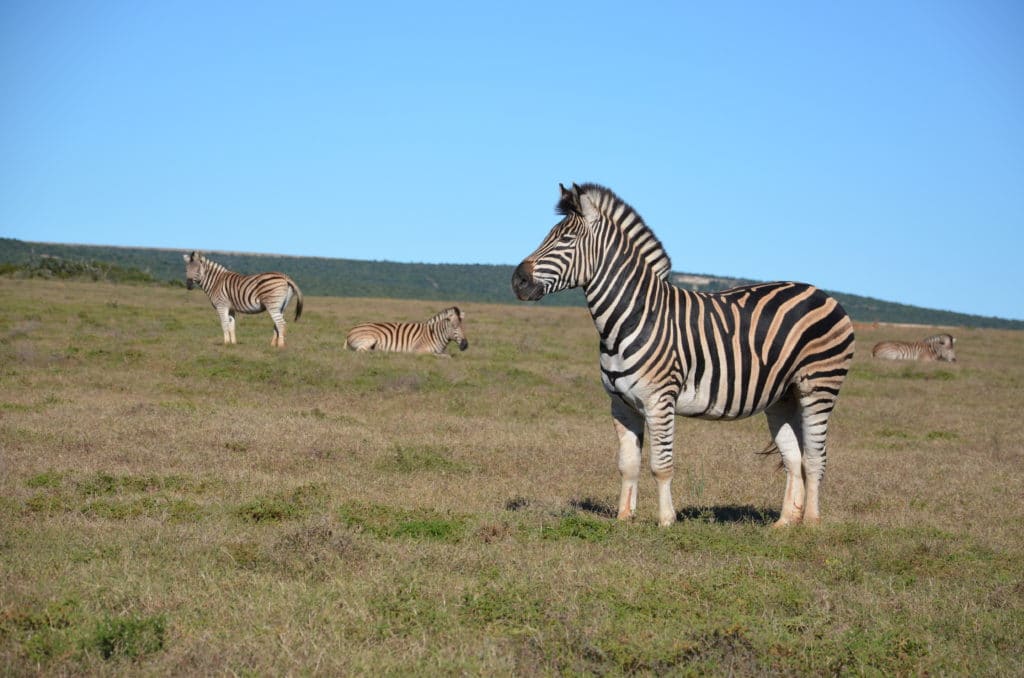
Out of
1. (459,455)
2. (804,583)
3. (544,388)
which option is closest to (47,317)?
(544,388)

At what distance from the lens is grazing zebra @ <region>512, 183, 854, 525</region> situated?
795 cm

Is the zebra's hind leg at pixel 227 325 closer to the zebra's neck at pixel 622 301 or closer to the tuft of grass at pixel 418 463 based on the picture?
the tuft of grass at pixel 418 463

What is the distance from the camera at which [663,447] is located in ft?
26.0

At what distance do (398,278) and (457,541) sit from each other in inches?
4680

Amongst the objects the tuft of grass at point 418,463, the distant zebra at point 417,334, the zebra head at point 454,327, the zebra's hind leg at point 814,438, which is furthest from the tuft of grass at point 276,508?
the zebra head at point 454,327

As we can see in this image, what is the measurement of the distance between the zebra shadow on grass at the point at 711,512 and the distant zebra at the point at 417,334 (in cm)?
1413

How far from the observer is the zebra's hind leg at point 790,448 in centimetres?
864

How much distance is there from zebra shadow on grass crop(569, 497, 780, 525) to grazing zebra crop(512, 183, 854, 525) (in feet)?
1.45

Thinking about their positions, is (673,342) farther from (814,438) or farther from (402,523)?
(402,523)

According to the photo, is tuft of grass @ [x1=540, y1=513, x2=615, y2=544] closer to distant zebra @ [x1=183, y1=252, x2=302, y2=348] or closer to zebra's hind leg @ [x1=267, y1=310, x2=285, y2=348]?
zebra's hind leg @ [x1=267, y1=310, x2=285, y2=348]

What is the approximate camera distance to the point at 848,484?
10.7 metres

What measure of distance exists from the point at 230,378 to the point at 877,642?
13051 millimetres

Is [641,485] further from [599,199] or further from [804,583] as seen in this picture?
[804,583]

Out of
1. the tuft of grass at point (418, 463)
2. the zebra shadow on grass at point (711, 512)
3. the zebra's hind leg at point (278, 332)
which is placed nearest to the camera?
the zebra shadow on grass at point (711, 512)
